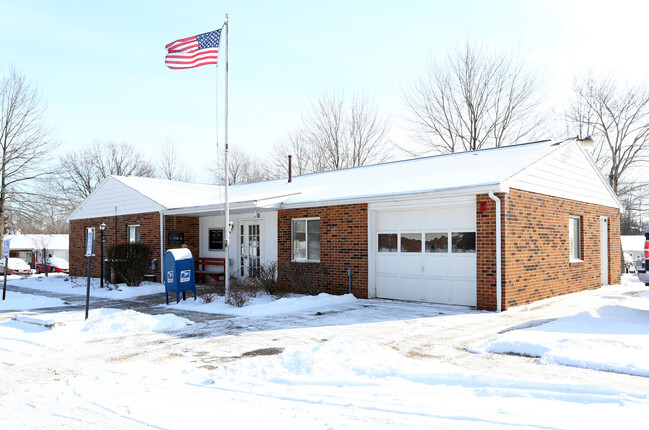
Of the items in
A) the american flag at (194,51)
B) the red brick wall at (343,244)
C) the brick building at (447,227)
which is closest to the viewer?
the brick building at (447,227)

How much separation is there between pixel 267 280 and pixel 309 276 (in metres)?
1.16

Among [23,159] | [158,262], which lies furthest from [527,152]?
[23,159]

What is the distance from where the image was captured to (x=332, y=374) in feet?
19.4

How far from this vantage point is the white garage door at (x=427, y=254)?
11.2m

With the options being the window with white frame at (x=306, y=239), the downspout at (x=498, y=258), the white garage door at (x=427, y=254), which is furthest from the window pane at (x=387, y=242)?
the downspout at (x=498, y=258)

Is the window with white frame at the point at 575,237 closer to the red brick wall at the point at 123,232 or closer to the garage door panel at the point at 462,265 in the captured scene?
the garage door panel at the point at 462,265

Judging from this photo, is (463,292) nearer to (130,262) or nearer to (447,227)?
(447,227)

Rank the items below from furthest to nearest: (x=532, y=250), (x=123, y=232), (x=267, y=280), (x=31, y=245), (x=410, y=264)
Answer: (x=31, y=245), (x=123, y=232), (x=267, y=280), (x=410, y=264), (x=532, y=250)

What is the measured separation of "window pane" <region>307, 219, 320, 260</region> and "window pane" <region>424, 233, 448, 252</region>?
338 cm

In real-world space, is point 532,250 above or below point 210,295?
above

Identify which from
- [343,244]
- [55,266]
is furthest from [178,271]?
[55,266]

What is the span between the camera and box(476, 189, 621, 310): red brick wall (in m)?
10.5

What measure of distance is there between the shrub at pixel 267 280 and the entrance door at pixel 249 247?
3.42ft

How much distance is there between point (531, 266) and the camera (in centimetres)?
1142
